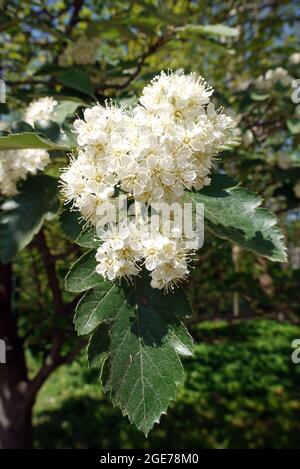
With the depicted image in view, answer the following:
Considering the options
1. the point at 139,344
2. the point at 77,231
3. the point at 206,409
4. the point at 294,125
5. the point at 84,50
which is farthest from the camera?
the point at 206,409

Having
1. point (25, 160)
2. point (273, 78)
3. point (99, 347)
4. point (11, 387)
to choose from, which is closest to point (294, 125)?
point (273, 78)

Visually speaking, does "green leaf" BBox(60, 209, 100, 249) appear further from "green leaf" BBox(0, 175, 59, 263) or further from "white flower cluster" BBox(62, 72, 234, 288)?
"green leaf" BBox(0, 175, 59, 263)

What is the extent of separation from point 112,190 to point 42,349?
7.08ft

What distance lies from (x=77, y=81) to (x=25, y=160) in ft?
1.29

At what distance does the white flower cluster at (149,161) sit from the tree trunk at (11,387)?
1.83 m

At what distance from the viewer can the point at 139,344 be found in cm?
102

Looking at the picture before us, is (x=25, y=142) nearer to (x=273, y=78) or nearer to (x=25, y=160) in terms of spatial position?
(x=25, y=160)

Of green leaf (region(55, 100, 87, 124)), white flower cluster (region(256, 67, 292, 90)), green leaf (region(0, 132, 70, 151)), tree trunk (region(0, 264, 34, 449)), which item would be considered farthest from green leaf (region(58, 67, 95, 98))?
tree trunk (region(0, 264, 34, 449))

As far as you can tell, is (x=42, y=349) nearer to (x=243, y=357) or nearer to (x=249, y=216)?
(x=249, y=216)

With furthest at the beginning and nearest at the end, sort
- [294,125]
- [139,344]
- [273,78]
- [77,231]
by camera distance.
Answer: [273,78] < [294,125] < [77,231] < [139,344]

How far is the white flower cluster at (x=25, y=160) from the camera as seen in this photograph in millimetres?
1470

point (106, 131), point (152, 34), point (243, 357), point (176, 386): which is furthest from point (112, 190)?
point (243, 357)

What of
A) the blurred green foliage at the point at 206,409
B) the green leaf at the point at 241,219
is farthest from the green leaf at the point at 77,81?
the blurred green foliage at the point at 206,409

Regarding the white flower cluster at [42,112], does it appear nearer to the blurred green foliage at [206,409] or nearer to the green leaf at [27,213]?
the green leaf at [27,213]
